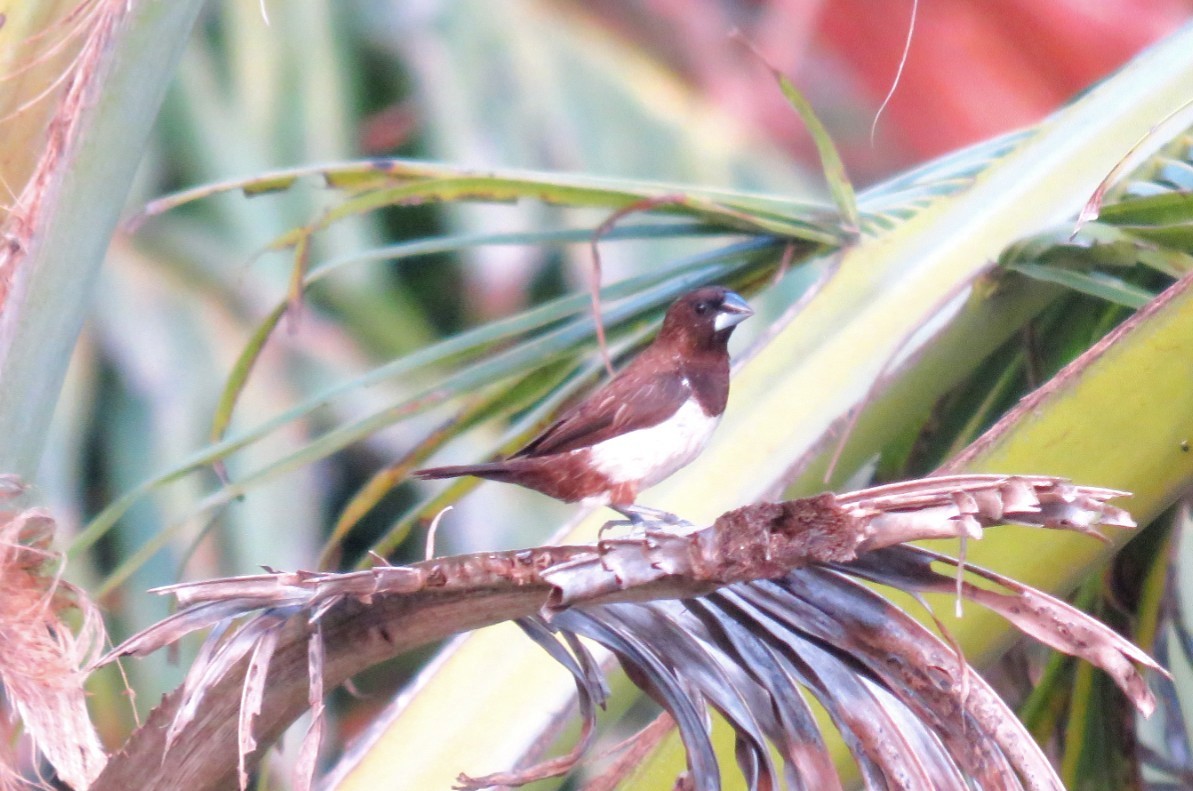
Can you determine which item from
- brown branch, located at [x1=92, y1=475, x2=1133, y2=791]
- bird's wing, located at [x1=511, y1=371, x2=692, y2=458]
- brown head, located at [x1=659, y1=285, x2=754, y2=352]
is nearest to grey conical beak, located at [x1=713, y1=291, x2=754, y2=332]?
brown head, located at [x1=659, y1=285, x2=754, y2=352]

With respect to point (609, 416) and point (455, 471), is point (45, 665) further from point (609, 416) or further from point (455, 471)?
point (609, 416)

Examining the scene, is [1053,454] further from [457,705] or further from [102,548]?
[102,548]

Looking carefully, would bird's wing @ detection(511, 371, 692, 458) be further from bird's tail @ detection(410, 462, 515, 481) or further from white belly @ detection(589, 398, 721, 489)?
bird's tail @ detection(410, 462, 515, 481)

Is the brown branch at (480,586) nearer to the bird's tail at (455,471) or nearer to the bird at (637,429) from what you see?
the bird's tail at (455,471)

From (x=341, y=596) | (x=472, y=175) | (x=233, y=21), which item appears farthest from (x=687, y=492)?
(x=233, y=21)

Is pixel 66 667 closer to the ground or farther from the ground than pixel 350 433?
closer to the ground

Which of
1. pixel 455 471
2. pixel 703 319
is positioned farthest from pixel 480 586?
pixel 703 319

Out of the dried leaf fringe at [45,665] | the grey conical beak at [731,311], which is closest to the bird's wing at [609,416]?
the grey conical beak at [731,311]
